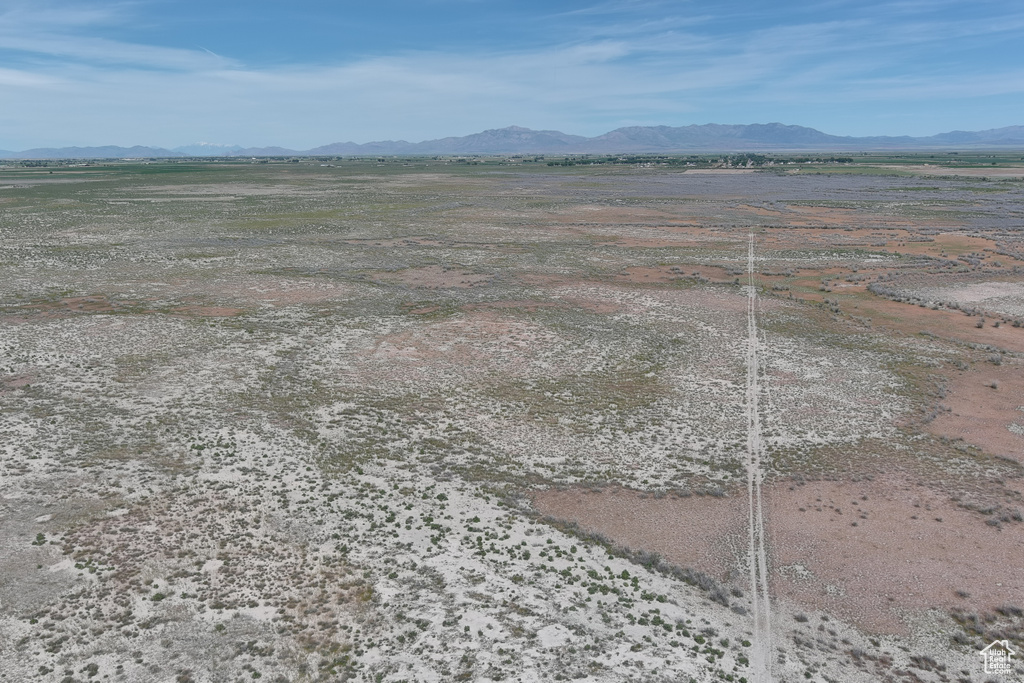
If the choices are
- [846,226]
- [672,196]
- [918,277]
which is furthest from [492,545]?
[672,196]

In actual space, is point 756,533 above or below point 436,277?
below

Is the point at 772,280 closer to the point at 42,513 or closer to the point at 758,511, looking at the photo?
the point at 758,511
